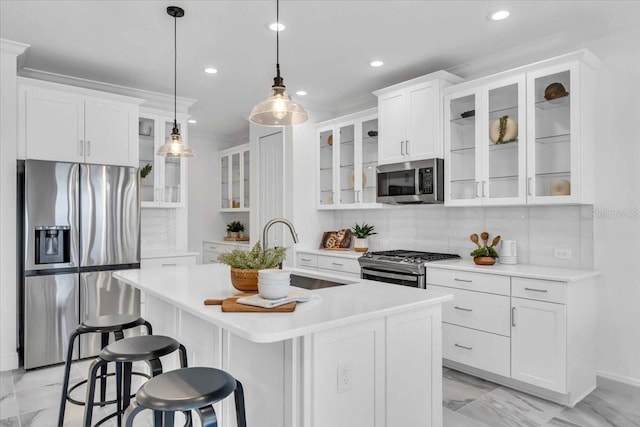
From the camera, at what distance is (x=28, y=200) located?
3.41 metres

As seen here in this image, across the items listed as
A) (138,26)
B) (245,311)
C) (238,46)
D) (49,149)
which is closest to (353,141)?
(238,46)

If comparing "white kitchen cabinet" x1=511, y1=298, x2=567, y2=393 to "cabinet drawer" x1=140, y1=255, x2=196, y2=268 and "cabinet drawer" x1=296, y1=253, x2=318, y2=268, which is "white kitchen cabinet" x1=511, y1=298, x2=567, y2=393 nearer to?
"cabinet drawer" x1=296, y1=253, x2=318, y2=268

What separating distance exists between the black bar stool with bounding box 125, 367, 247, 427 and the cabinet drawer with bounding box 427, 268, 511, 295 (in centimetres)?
219

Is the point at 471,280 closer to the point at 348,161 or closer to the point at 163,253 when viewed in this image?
the point at 348,161

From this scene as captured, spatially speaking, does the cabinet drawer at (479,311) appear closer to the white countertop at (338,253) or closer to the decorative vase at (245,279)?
the white countertop at (338,253)

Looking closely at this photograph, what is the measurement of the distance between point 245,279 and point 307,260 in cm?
288

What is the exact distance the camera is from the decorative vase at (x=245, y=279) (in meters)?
2.03

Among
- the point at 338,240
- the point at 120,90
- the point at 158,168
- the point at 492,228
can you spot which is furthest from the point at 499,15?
the point at 120,90

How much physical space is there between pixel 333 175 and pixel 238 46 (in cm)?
196

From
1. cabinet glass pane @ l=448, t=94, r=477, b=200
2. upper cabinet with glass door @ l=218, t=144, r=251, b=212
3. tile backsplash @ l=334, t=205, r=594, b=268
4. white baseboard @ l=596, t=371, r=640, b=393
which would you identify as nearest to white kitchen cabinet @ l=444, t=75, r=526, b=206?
cabinet glass pane @ l=448, t=94, r=477, b=200

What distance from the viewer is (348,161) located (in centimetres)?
482

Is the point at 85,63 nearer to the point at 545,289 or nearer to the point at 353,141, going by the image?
the point at 353,141

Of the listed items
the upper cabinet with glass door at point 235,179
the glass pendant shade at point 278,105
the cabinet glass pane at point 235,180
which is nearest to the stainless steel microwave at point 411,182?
the glass pendant shade at point 278,105

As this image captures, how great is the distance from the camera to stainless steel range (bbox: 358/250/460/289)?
3.59m
